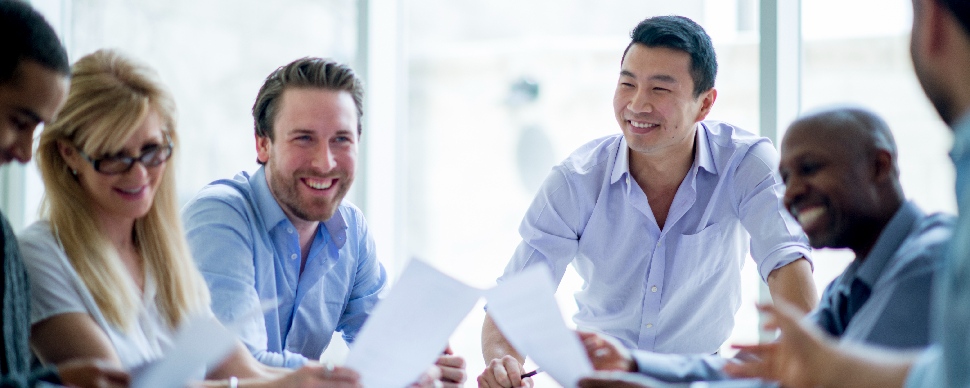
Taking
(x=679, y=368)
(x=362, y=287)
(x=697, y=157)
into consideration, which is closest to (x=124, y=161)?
(x=362, y=287)

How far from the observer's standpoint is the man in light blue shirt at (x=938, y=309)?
3.13 feet

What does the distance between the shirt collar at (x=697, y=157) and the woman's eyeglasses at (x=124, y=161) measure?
56.4 inches

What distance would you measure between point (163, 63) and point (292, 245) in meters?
2.42

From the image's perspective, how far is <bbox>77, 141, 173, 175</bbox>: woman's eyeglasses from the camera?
1.68m

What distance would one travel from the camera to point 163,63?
4414 mm

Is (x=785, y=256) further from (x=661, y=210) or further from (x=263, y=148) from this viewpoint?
(x=263, y=148)

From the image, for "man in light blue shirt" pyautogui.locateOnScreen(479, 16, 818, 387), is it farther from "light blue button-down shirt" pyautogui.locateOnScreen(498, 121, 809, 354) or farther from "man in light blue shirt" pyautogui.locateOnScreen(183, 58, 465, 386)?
"man in light blue shirt" pyautogui.locateOnScreen(183, 58, 465, 386)

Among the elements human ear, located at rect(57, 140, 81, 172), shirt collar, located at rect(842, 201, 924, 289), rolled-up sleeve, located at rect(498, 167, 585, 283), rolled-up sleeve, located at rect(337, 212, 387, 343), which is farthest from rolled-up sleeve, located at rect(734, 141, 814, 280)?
human ear, located at rect(57, 140, 81, 172)

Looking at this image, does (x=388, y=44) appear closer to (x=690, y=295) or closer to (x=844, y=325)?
(x=690, y=295)

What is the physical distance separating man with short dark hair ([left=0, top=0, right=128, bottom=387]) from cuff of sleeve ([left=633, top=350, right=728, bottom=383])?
91cm

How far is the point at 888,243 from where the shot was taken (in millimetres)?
1536

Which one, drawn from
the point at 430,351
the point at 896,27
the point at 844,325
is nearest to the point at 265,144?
the point at 430,351

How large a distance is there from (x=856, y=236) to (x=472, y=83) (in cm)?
414

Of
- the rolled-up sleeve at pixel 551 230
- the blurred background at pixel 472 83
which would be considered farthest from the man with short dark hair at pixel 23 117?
the blurred background at pixel 472 83
